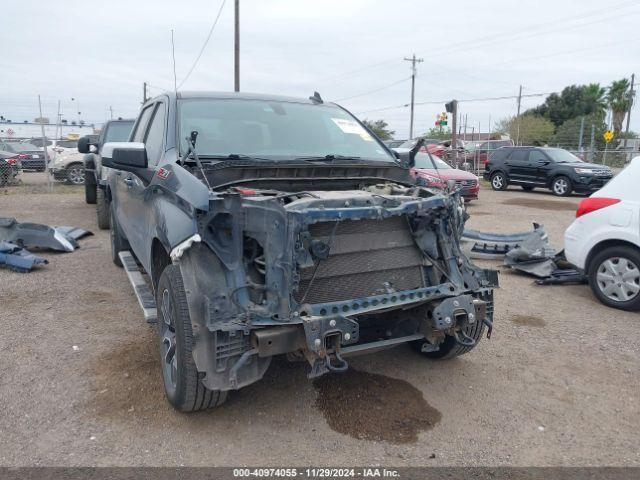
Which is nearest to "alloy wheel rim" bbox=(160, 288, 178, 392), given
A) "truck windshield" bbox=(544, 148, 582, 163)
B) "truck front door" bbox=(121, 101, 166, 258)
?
"truck front door" bbox=(121, 101, 166, 258)

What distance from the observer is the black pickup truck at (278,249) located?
299 centimetres

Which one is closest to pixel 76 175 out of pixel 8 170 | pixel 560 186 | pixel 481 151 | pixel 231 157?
pixel 8 170

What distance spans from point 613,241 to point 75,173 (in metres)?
15.5

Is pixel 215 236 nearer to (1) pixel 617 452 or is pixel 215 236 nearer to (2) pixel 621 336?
(1) pixel 617 452

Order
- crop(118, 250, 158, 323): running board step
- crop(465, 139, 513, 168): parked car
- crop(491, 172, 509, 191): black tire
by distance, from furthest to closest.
Result: crop(465, 139, 513, 168): parked car, crop(491, 172, 509, 191): black tire, crop(118, 250, 158, 323): running board step

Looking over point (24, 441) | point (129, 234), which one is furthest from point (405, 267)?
point (129, 234)

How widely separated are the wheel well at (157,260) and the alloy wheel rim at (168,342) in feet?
1.43

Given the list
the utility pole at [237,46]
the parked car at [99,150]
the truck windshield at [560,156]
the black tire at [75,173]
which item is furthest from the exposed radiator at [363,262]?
the utility pole at [237,46]

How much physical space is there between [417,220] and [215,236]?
133cm

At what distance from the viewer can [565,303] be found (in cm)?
591

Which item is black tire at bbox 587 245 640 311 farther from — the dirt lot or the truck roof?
the truck roof

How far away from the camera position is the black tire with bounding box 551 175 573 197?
1683 centimetres

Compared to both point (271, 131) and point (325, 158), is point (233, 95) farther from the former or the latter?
point (325, 158)

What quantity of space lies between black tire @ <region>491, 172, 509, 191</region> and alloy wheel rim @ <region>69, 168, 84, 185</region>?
13.6 metres
